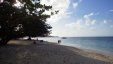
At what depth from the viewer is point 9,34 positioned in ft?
93.2

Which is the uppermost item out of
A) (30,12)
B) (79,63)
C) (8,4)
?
(8,4)

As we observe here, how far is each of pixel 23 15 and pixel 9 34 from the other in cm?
1239

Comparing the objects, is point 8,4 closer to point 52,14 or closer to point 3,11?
point 3,11

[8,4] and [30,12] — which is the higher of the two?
[8,4]

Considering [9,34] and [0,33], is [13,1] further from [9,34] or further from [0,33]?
[9,34]

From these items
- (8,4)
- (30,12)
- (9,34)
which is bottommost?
(9,34)

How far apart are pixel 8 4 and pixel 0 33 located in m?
8.42

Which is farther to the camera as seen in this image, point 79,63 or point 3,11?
point 3,11

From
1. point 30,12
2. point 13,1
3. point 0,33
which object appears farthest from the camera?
point 0,33

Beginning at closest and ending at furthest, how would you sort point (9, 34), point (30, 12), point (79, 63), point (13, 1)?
point (79, 63) → point (30, 12) → point (13, 1) → point (9, 34)

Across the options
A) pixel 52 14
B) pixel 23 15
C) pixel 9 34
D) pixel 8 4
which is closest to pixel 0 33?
pixel 9 34

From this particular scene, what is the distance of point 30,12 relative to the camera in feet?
55.2

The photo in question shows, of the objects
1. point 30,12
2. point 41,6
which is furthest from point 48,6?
point 30,12

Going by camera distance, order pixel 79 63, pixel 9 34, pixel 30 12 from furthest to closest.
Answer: pixel 9 34, pixel 30 12, pixel 79 63
